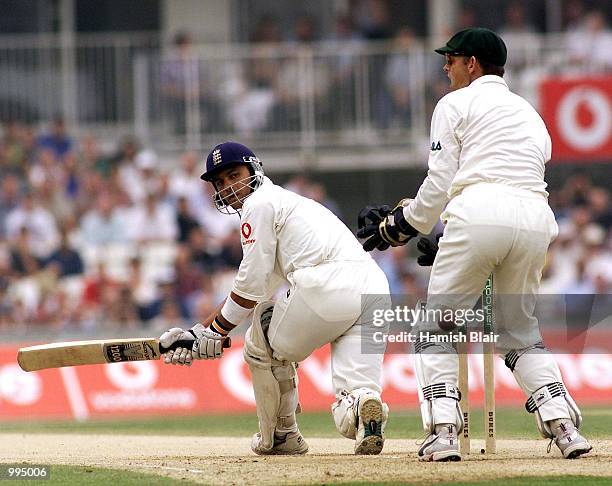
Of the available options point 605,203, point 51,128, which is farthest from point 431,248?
point 51,128

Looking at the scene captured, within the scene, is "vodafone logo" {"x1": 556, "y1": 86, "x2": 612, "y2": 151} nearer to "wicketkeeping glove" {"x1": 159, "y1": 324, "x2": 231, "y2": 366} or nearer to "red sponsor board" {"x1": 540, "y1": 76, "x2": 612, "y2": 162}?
"red sponsor board" {"x1": 540, "y1": 76, "x2": 612, "y2": 162}

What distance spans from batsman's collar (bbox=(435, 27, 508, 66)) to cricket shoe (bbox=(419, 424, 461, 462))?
2.13 meters

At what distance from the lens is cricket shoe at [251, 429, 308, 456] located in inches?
345

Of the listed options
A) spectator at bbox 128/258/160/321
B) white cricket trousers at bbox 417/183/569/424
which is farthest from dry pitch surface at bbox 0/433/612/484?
spectator at bbox 128/258/160/321

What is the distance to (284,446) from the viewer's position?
877cm

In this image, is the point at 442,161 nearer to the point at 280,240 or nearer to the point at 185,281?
the point at 280,240

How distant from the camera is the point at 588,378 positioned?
15.3 meters

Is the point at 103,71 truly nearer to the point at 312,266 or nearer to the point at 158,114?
the point at 158,114

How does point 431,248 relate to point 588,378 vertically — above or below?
above

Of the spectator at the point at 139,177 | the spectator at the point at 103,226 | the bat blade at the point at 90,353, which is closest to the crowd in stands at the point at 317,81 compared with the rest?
the spectator at the point at 139,177

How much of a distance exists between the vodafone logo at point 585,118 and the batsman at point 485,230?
470 inches

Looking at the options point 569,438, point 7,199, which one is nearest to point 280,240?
point 569,438

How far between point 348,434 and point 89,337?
26.3ft

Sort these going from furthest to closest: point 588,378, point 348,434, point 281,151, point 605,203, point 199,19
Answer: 1. point 199,19
2. point 281,151
3. point 605,203
4. point 588,378
5. point 348,434
